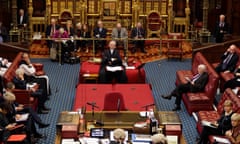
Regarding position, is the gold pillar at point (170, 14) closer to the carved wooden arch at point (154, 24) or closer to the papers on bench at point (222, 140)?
the carved wooden arch at point (154, 24)

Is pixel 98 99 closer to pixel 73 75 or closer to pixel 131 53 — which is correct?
pixel 73 75

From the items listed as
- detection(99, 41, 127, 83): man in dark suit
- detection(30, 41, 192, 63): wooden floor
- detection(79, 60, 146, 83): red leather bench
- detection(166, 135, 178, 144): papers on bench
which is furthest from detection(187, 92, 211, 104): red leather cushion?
detection(30, 41, 192, 63): wooden floor

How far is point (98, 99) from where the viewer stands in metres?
14.0

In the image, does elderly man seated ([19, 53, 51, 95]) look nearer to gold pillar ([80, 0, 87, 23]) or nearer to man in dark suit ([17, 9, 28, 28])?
man in dark suit ([17, 9, 28, 28])

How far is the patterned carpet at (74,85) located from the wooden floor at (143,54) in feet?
1.92

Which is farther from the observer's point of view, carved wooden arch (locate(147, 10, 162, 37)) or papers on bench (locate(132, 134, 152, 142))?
carved wooden arch (locate(147, 10, 162, 37))

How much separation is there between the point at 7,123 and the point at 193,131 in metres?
4.40

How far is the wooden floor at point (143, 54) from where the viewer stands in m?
19.7

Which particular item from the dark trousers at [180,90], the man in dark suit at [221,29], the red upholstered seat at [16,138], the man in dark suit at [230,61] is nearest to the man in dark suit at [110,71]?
the dark trousers at [180,90]

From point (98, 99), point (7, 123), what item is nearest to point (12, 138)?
point (7, 123)

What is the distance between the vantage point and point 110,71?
52.1 feet

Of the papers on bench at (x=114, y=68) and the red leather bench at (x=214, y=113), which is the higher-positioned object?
the papers on bench at (x=114, y=68)

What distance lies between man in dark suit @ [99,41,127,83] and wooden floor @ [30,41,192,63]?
10.5 ft

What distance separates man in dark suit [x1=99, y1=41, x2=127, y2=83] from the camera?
15898 mm
